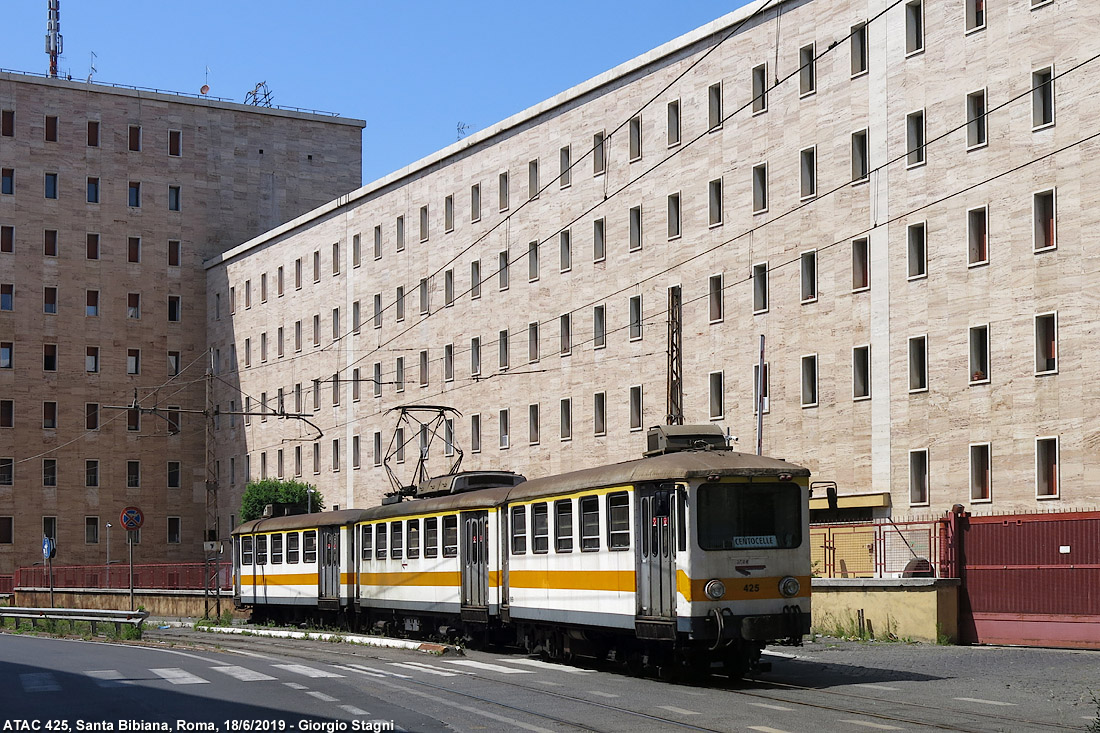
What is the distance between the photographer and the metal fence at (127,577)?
61625 mm

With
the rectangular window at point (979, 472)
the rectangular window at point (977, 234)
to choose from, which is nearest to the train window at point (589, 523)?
the rectangular window at point (979, 472)

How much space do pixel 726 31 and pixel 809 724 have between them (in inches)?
1550

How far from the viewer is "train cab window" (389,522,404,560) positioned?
3362 cm

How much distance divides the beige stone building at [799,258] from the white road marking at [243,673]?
24.3 meters

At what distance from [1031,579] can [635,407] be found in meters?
27.8

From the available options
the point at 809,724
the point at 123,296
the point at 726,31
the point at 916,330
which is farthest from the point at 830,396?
the point at 123,296

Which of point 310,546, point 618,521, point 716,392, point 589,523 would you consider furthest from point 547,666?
point 716,392

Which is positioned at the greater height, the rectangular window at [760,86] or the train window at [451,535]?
the rectangular window at [760,86]

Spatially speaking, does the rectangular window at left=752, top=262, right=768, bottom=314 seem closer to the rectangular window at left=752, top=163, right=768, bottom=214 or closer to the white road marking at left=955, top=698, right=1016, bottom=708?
the rectangular window at left=752, top=163, right=768, bottom=214

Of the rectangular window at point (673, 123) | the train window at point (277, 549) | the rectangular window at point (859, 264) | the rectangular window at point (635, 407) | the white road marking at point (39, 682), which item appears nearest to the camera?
the white road marking at point (39, 682)

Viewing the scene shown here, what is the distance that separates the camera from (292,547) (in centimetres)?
4131

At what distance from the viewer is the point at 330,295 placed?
78625 millimetres

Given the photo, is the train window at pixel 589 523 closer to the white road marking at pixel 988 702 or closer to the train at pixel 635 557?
the train at pixel 635 557

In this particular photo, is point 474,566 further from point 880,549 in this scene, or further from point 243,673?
point 880,549
